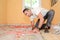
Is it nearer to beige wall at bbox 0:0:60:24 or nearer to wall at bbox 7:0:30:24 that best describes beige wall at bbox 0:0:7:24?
beige wall at bbox 0:0:60:24

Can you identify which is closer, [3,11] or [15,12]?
[3,11]

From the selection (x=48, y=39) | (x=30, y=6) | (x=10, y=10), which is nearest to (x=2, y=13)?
(x=10, y=10)

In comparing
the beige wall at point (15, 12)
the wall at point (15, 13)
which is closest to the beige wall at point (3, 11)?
the beige wall at point (15, 12)

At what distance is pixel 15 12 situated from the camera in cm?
457

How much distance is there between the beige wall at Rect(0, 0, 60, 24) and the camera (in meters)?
4.51

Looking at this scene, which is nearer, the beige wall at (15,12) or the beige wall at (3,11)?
the beige wall at (3,11)

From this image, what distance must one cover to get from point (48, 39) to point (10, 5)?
2.23 meters

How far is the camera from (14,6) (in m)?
4.56

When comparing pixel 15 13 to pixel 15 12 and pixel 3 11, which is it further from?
pixel 3 11

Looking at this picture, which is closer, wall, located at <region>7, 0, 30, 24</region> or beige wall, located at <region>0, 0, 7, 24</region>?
beige wall, located at <region>0, 0, 7, 24</region>

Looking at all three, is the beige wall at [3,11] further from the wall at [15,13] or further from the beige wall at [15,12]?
the wall at [15,13]

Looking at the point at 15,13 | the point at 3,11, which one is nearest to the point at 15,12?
the point at 15,13

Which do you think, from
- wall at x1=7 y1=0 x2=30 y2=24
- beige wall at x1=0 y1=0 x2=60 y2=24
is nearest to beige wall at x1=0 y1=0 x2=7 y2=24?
beige wall at x1=0 y1=0 x2=60 y2=24

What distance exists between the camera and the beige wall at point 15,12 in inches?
177
